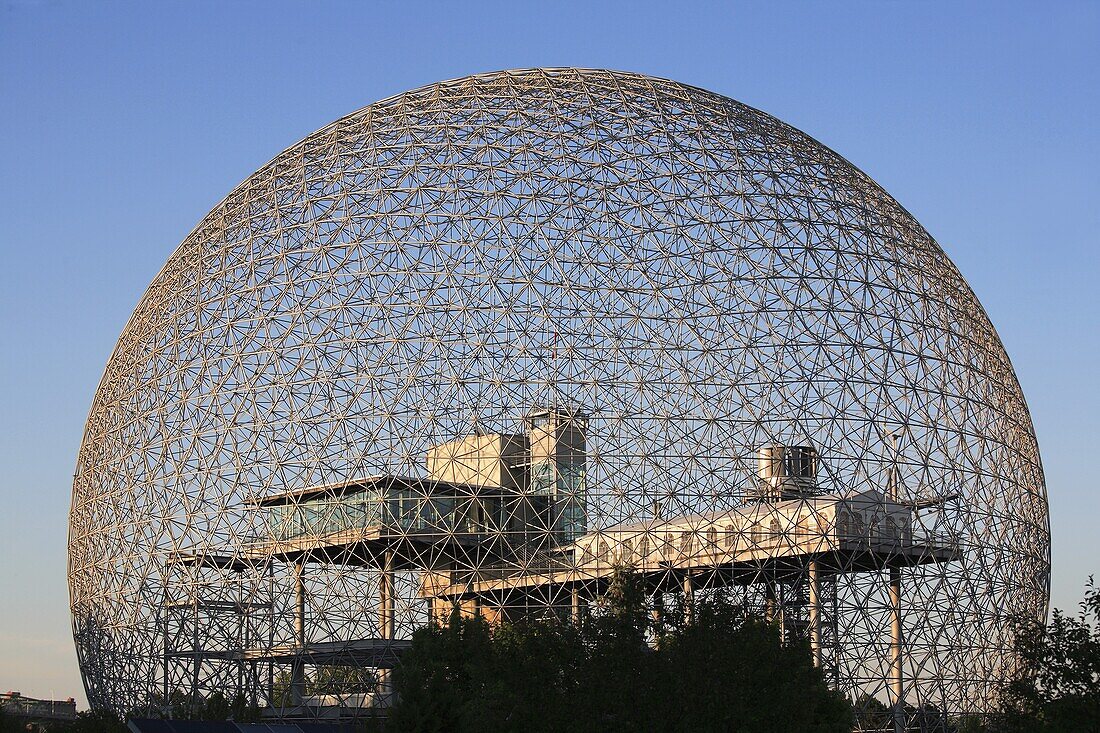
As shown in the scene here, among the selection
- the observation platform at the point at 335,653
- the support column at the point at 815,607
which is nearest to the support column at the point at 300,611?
the observation platform at the point at 335,653

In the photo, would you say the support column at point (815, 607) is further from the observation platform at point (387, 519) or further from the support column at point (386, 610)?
the support column at point (386, 610)

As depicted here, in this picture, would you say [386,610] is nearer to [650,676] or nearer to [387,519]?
[387,519]

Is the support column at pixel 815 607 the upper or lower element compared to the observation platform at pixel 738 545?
lower

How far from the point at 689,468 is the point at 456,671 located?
9502 mm

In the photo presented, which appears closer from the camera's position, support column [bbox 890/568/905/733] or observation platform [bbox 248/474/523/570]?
observation platform [bbox 248/474/523/570]

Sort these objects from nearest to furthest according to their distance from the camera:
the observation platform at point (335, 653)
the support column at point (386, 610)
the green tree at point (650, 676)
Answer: the green tree at point (650, 676) < the observation platform at point (335, 653) < the support column at point (386, 610)

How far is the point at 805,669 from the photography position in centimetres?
2753

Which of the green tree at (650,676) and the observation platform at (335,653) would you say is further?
the observation platform at (335,653)

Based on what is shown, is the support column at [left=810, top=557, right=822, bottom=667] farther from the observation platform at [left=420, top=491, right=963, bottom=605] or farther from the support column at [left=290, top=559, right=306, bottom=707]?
the support column at [left=290, top=559, right=306, bottom=707]

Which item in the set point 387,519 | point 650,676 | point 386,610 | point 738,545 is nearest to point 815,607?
point 738,545

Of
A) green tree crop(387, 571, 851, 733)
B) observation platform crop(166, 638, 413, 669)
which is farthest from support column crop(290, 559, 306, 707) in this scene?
green tree crop(387, 571, 851, 733)

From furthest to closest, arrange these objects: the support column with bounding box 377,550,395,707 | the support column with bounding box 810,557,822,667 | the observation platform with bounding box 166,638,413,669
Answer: the support column with bounding box 377,550,395,707 < the observation platform with bounding box 166,638,413,669 < the support column with bounding box 810,557,822,667

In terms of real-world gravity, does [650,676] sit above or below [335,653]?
below

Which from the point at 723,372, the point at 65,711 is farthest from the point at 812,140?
the point at 65,711
